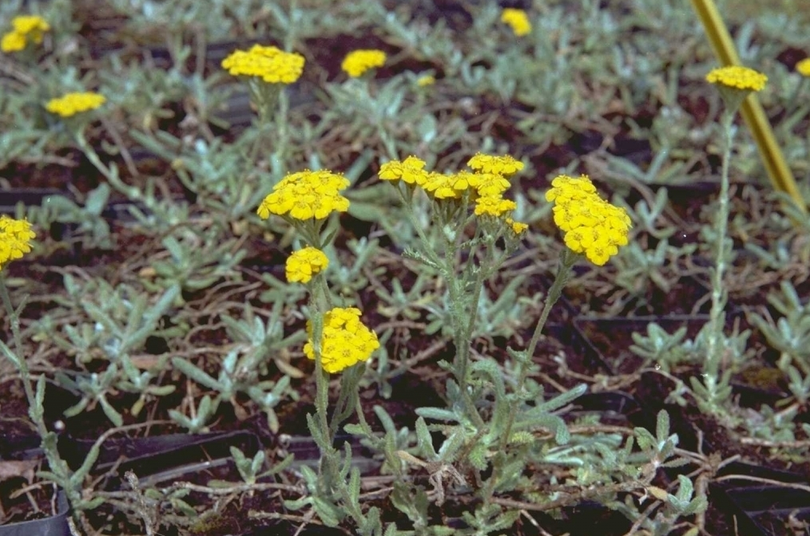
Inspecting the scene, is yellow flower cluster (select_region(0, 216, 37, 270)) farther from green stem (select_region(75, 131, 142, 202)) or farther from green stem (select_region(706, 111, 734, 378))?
green stem (select_region(706, 111, 734, 378))

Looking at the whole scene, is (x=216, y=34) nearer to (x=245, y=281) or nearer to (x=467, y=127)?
(x=467, y=127)

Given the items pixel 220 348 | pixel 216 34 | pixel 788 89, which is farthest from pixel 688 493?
pixel 216 34

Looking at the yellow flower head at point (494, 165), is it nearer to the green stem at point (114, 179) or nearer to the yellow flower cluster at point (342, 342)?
the yellow flower cluster at point (342, 342)

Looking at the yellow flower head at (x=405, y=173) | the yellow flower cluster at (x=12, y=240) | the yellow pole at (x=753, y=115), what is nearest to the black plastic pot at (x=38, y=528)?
the yellow flower cluster at (x=12, y=240)

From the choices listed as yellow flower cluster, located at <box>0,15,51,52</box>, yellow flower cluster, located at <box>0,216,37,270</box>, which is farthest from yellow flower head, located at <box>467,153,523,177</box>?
yellow flower cluster, located at <box>0,15,51,52</box>

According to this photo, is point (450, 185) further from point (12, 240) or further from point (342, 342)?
point (12, 240)

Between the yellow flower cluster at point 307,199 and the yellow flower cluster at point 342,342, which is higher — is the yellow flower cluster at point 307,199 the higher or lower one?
the higher one
